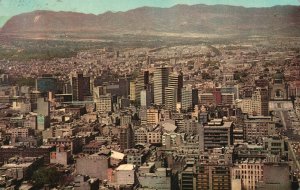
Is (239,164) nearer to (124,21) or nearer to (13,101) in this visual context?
(124,21)

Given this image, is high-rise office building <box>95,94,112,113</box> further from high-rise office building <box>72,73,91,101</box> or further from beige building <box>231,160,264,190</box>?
beige building <box>231,160,264,190</box>

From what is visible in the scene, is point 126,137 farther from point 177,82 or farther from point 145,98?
point 177,82

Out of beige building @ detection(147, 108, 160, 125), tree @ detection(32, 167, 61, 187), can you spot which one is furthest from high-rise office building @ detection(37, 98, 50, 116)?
tree @ detection(32, 167, 61, 187)

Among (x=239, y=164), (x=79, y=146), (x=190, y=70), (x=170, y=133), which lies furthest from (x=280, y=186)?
(x=190, y=70)

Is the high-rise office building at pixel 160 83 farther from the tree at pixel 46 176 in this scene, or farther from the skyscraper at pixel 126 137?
the tree at pixel 46 176

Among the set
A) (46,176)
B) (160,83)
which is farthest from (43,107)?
(46,176)

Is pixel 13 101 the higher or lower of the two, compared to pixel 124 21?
lower
